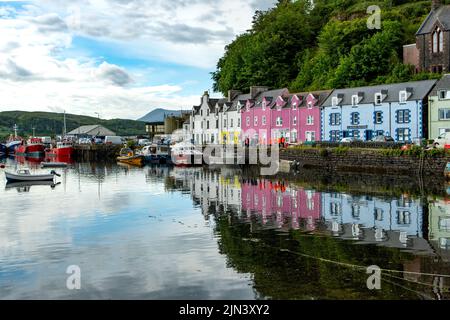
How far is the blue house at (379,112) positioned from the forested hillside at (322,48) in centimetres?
785

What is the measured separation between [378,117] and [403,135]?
3.71 meters

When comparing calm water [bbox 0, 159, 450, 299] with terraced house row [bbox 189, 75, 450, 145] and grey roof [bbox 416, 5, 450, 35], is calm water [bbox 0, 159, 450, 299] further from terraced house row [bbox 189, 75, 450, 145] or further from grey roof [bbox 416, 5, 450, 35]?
grey roof [bbox 416, 5, 450, 35]

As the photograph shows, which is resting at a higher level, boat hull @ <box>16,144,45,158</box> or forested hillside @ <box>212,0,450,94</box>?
forested hillside @ <box>212,0,450,94</box>

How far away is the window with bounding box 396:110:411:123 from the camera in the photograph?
5444 centimetres

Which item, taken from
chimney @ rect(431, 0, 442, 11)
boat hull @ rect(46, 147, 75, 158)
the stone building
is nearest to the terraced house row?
the stone building

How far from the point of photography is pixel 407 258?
17547mm

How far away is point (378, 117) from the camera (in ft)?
190

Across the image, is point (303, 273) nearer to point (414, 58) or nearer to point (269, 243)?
point (269, 243)

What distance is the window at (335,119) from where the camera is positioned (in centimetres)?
6258

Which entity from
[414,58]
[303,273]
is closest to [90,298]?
[303,273]

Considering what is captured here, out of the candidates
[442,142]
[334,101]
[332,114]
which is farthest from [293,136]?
[442,142]

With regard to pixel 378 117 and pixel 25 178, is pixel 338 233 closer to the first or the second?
pixel 25 178

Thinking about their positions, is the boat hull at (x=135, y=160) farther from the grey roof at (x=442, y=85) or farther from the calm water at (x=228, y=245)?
the grey roof at (x=442, y=85)

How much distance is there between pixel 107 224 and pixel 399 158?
28.7 m
